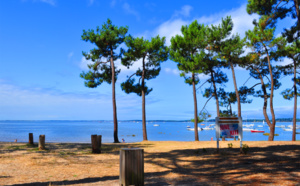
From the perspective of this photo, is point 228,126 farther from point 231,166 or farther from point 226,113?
point 226,113

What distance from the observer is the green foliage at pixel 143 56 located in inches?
974

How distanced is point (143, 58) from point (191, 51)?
5.06 m

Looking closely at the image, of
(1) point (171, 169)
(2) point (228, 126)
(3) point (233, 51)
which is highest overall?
(3) point (233, 51)

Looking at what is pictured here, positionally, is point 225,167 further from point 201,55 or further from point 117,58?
point 117,58

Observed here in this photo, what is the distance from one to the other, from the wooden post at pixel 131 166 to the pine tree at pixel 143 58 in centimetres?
1904

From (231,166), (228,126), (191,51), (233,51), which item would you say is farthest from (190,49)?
(231,166)

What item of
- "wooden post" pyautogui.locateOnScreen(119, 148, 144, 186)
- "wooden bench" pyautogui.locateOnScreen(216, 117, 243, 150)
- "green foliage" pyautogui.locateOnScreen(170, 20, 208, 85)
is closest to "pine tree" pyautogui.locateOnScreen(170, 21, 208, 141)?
"green foliage" pyautogui.locateOnScreen(170, 20, 208, 85)

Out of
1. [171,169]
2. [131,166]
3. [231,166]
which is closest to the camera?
[131,166]

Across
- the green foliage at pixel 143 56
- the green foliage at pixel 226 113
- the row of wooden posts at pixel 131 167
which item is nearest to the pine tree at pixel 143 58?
the green foliage at pixel 143 56

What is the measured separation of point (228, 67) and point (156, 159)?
1722 cm

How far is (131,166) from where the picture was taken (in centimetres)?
563

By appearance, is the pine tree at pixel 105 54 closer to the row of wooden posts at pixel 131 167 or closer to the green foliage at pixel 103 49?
the green foliage at pixel 103 49

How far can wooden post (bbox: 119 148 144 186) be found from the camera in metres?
5.58

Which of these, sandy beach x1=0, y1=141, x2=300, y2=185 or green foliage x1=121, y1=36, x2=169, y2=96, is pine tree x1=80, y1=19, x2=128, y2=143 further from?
sandy beach x1=0, y1=141, x2=300, y2=185
